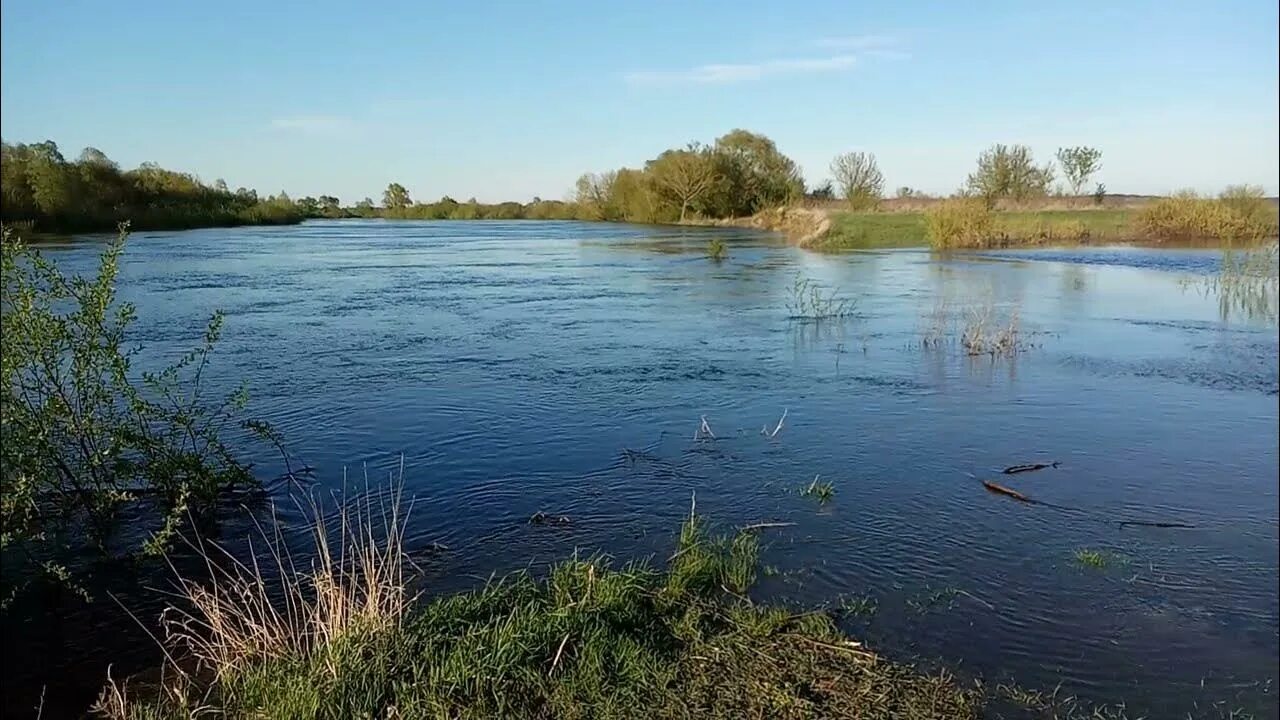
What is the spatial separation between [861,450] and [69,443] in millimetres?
7141

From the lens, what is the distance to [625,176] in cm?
7988

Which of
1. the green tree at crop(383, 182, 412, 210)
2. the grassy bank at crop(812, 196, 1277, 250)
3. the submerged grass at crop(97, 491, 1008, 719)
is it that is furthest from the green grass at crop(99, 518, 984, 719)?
the green tree at crop(383, 182, 412, 210)

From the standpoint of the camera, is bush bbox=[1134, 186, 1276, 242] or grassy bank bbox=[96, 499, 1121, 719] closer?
grassy bank bbox=[96, 499, 1121, 719]

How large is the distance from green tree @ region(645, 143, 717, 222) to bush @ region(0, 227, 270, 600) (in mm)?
63251

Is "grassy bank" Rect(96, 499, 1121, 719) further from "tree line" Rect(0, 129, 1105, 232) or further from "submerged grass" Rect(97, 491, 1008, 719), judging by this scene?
"tree line" Rect(0, 129, 1105, 232)

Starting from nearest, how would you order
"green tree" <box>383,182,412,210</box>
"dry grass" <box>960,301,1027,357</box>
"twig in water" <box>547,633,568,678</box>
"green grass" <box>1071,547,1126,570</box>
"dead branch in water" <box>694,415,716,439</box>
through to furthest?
"twig in water" <box>547,633,568,678</box>
"green grass" <box>1071,547,1126,570</box>
"dead branch in water" <box>694,415,716,439</box>
"dry grass" <box>960,301,1027,357</box>
"green tree" <box>383,182,412,210</box>

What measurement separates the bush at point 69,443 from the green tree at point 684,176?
63251mm

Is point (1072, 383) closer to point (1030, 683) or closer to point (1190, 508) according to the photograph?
point (1190, 508)

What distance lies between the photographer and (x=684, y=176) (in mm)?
69438

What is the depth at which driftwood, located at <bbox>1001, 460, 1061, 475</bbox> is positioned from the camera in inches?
336

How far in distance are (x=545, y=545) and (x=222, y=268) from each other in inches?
1077

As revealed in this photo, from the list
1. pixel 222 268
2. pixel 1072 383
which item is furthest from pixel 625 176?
pixel 1072 383

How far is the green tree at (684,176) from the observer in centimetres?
6912

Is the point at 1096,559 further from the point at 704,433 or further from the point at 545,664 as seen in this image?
the point at 704,433
